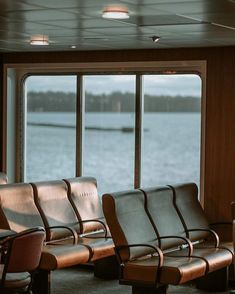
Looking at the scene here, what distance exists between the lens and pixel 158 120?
34.0ft

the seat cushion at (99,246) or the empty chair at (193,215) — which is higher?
the empty chair at (193,215)

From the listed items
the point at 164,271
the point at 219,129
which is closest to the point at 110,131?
the point at 219,129

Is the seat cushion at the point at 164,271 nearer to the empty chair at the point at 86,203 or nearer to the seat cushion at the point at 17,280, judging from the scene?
the seat cushion at the point at 17,280

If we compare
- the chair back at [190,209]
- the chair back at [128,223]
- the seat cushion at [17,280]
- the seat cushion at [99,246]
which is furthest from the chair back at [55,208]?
the seat cushion at [17,280]

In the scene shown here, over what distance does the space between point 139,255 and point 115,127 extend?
409cm

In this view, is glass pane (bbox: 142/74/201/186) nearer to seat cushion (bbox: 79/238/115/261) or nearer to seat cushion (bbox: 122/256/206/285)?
seat cushion (bbox: 79/238/115/261)

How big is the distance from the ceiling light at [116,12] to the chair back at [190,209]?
2.55 meters

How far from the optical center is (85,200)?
333 inches

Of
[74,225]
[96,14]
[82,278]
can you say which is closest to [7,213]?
[74,225]

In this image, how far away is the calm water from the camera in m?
9.77

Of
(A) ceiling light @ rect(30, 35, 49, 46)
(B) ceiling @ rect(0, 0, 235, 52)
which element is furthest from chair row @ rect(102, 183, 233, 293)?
(A) ceiling light @ rect(30, 35, 49, 46)

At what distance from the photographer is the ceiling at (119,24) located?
5.61 m

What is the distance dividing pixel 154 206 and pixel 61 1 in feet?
9.11

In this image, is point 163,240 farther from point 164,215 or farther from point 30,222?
point 30,222
